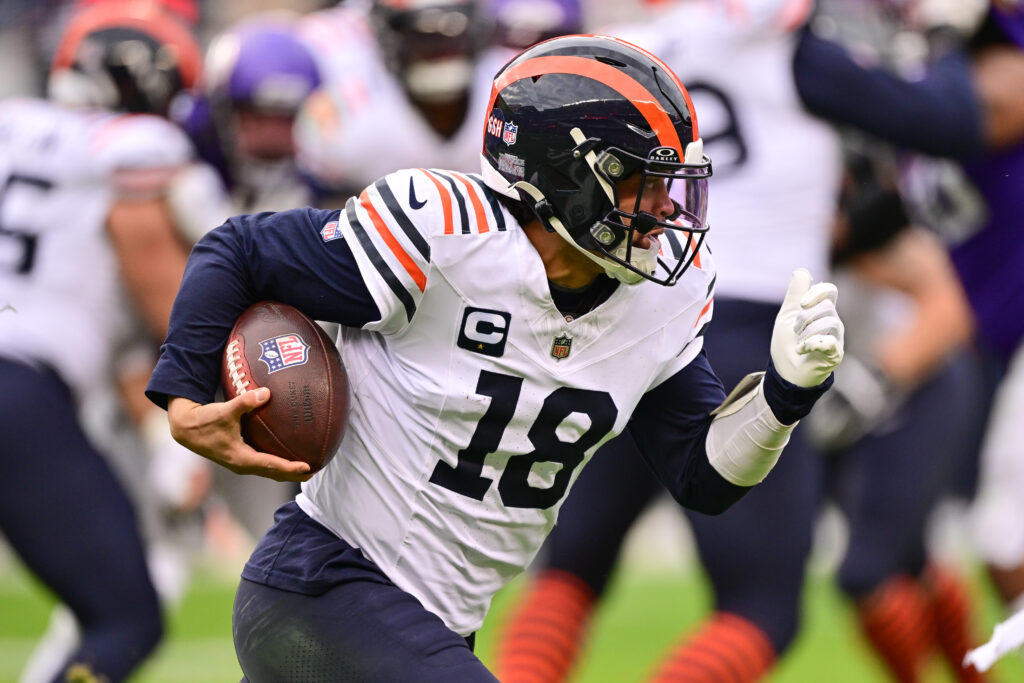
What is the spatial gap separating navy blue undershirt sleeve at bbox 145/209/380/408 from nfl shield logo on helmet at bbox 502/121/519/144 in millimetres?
340

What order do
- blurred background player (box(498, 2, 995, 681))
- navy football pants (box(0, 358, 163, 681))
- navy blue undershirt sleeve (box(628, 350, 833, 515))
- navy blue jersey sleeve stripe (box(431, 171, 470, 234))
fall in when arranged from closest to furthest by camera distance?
navy blue jersey sleeve stripe (box(431, 171, 470, 234)) < navy blue undershirt sleeve (box(628, 350, 833, 515)) < blurred background player (box(498, 2, 995, 681)) < navy football pants (box(0, 358, 163, 681))

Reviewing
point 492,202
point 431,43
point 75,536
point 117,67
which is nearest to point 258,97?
point 117,67

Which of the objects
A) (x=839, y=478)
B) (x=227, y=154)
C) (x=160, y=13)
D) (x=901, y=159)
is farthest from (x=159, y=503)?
(x=901, y=159)

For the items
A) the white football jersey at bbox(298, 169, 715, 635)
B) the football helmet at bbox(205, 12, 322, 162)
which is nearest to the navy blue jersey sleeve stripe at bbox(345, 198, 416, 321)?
the white football jersey at bbox(298, 169, 715, 635)

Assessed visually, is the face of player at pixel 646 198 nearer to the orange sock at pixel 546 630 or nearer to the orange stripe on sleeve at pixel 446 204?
the orange stripe on sleeve at pixel 446 204

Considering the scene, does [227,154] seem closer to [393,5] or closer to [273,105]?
[273,105]

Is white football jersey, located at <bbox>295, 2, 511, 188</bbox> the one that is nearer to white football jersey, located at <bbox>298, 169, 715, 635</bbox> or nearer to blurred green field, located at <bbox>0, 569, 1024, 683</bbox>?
blurred green field, located at <bbox>0, 569, 1024, 683</bbox>

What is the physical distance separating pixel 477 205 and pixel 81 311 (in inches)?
79.4

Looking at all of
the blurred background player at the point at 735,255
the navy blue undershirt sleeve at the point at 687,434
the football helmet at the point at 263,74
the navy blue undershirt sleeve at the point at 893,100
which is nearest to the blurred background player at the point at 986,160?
the navy blue undershirt sleeve at the point at 893,100

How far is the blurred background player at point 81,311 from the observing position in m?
3.90

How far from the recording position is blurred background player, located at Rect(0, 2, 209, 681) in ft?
12.8

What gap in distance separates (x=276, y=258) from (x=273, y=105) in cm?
330

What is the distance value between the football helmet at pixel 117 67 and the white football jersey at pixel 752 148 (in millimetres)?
1981

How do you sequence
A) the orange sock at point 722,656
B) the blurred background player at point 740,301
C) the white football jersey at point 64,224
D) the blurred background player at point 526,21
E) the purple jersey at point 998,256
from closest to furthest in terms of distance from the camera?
the orange sock at point 722,656, the blurred background player at point 740,301, the white football jersey at point 64,224, the purple jersey at point 998,256, the blurred background player at point 526,21
